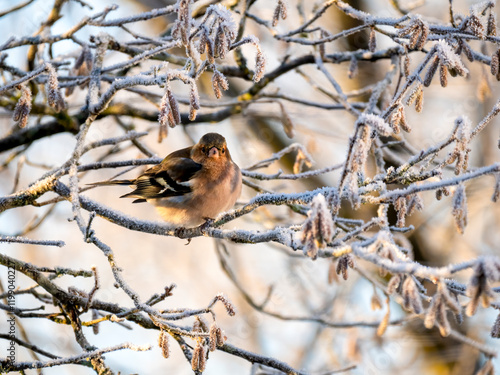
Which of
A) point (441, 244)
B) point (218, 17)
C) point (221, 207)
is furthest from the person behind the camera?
point (441, 244)

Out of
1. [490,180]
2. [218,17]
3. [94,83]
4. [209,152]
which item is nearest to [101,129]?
[209,152]

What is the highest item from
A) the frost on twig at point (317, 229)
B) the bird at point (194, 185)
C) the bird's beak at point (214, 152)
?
the bird's beak at point (214, 152)

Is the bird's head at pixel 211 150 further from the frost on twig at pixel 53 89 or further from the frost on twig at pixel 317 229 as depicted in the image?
the frost on twig at pixel 317 229

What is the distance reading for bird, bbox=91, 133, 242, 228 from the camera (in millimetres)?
4117

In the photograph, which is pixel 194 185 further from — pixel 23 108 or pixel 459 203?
pixel 459 203

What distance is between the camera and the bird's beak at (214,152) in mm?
4402

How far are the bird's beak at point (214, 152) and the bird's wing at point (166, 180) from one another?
12 centimetres

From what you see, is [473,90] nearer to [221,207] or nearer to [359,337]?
[359,337]

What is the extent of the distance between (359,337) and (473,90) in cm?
412

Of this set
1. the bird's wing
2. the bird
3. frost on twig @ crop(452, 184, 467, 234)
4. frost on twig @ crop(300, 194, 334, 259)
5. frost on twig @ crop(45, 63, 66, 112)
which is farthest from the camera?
the bird's wing

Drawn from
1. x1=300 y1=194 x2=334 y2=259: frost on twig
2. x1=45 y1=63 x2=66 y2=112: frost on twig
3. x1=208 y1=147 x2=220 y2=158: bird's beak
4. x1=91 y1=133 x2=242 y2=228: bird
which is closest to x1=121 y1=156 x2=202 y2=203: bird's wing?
x1=91 y1=133 x2=242 y2=228: bird

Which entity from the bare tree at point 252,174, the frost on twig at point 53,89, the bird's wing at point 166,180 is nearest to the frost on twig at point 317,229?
the bare tree at point 252,174

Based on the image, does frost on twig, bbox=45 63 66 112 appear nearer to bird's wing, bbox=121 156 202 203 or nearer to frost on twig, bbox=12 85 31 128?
frost on twig, bbox=12 85 31 128

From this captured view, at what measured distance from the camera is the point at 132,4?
7934mm
